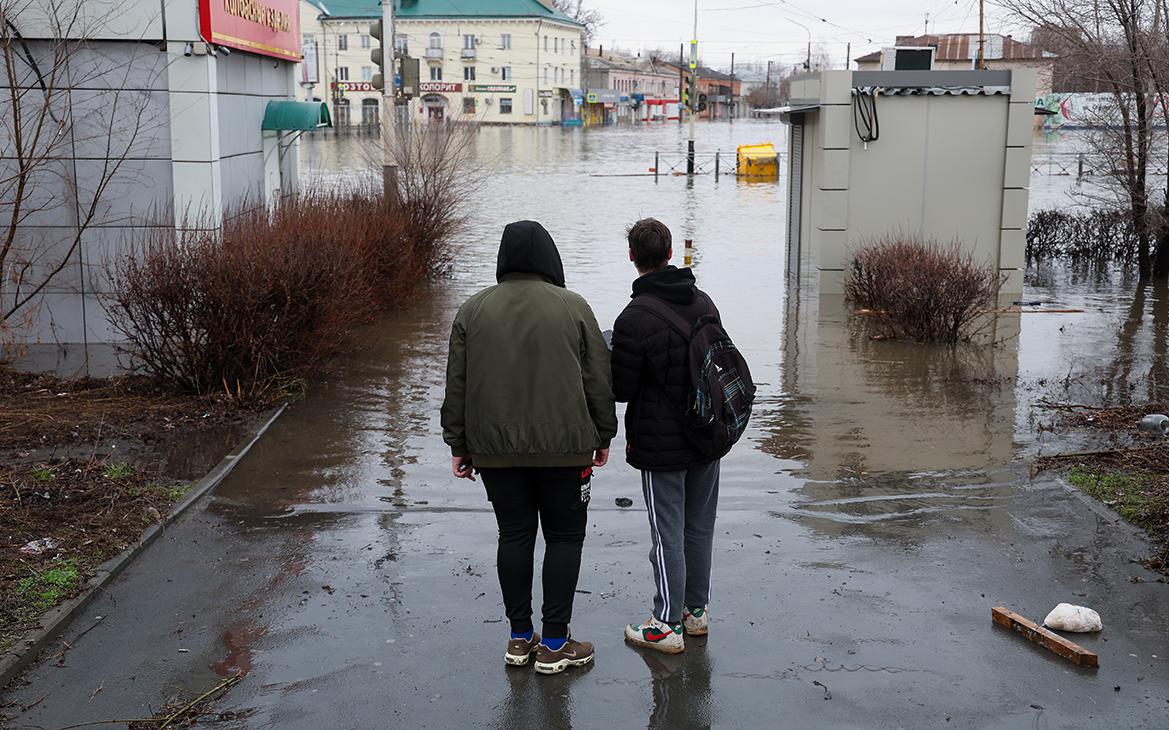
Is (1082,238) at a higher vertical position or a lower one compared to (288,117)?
lower

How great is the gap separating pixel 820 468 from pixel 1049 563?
224 centimetres

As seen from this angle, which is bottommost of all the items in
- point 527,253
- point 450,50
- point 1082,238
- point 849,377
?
point 849,377

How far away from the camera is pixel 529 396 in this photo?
4465 mm

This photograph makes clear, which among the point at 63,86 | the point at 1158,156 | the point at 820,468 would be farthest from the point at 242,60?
the point at 1158,156

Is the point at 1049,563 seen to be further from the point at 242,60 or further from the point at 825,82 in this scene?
the point at 825,82

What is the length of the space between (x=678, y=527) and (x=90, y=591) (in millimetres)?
2607

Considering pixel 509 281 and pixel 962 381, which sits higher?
pixel 509 281

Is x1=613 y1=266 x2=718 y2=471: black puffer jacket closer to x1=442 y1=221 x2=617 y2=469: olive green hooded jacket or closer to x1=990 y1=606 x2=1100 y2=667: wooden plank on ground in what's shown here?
x1=442 y1=221 x2=617 y2=469: olive green hooded jacket

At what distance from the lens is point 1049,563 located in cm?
596

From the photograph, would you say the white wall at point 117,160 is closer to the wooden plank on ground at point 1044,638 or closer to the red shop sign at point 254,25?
the red shop sign at point 254,25

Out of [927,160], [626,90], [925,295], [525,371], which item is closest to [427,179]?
[927,160]

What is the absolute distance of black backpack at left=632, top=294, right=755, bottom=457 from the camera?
4574mm

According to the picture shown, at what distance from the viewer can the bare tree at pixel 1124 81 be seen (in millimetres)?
17672

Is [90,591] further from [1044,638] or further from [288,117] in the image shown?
[288,117]
